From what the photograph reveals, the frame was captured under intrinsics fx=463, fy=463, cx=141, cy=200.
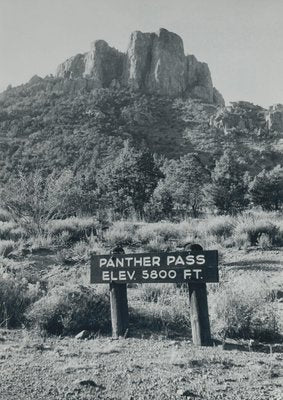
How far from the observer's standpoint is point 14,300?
7273 mm

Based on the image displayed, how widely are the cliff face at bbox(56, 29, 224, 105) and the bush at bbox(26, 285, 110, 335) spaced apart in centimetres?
10547

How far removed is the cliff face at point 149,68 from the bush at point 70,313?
10547cm

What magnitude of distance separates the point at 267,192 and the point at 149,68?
9770 cm

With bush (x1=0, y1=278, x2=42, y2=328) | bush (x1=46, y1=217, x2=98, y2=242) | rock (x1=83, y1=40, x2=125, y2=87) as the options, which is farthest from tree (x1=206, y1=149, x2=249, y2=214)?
rock (x1=83, y1=40, x2=125, y2=87)

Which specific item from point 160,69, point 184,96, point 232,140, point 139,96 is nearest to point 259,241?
point 232,140

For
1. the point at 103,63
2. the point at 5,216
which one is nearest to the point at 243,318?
the point at 5,216

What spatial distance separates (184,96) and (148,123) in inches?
1238

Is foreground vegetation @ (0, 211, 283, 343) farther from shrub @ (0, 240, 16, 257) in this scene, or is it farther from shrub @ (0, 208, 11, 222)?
shrub @ (0, 208, 11, 222)

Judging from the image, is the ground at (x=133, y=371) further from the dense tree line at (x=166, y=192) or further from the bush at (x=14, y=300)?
the dense tree line at (x=166, y=192)

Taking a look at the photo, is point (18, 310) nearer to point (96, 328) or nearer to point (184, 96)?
point (96, 328)

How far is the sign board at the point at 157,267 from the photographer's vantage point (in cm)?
565

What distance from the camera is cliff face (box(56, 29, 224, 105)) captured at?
378 ft

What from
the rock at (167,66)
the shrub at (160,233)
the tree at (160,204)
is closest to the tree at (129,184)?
the tree at (160,204)

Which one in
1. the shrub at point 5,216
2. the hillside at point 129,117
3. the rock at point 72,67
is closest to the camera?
the shrub at point 5,216
